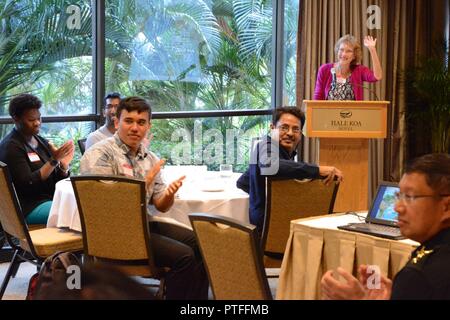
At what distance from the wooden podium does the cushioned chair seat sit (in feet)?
6.46

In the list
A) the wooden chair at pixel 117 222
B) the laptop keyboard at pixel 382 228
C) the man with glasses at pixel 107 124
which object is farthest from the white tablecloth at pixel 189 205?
the laptop keyboard at pixel 382 228

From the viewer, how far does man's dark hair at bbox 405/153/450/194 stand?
8.24ft

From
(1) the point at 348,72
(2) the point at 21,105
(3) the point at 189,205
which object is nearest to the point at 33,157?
(2) the point at 21,105

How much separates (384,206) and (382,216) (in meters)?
0.06

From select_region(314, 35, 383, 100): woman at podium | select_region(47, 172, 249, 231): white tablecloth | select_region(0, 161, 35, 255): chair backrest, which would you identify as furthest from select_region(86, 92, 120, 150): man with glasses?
select_region(314, 35, 383, 100): woman at podium

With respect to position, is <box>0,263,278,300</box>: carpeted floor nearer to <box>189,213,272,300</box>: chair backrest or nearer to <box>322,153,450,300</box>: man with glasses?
<box>189,213,272,300</box>: chair backrest

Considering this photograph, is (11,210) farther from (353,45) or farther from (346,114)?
(353,45)

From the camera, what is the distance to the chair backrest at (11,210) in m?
4.31

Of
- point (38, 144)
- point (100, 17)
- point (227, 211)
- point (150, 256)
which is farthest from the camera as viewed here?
point (100, 17)

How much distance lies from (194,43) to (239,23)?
23.0 inches

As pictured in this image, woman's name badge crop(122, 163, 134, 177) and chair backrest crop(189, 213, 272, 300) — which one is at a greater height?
woman's name badge crop(122, 163, 134, 177)

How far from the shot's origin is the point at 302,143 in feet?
25.9
